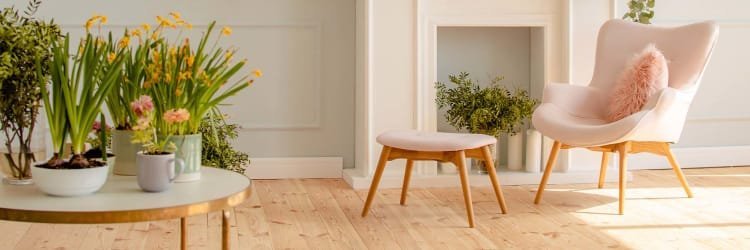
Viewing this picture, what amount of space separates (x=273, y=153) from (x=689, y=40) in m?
2.12

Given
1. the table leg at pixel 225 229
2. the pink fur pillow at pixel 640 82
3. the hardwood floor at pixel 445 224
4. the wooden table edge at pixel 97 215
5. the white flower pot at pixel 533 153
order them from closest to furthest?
the wooden table edge at pixel 97 215, the table leg at pixel 225 229, the hardwood floor at pixel 445 224, the pink fur pillow at pixel 640 82, the white flower pot at pixel 533 153

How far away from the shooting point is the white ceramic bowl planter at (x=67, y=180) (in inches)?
77.2

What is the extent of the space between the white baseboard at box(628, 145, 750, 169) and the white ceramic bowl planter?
3.58m

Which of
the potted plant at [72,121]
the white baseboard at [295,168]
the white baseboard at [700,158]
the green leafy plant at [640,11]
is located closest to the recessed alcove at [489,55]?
the green leafy plant at [640,11]

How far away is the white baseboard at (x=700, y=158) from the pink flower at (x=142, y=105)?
11.3 feet

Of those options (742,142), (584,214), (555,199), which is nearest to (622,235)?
(584,214)

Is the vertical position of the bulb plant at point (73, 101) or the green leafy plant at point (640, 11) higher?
the green leafy plant at point (640, 11)

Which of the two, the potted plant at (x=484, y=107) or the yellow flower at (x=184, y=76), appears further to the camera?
the potted plant at (x=484, y=107)

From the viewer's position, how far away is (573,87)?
4195 millimetres

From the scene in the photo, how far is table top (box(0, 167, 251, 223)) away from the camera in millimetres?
1840

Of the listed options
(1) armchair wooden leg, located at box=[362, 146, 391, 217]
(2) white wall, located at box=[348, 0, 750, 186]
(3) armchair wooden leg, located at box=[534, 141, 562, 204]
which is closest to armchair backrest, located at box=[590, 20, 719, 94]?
(2) white wall, located at box=[348, 0, 750, 186]

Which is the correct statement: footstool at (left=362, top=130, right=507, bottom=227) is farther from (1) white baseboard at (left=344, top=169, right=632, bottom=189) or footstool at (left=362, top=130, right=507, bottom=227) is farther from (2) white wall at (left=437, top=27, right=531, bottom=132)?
(2) white wall at (left=437, top=27, right=531, bottom=132)

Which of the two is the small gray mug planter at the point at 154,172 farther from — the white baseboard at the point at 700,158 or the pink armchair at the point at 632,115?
the white baseboard at the point at 700,158

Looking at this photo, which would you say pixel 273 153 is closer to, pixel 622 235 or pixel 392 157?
pixel 392 157
